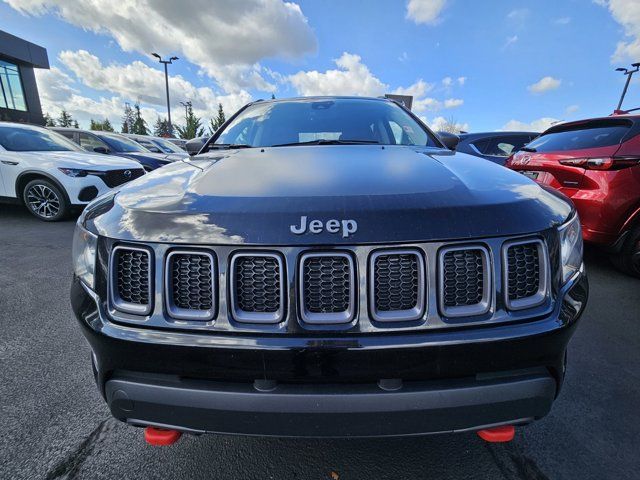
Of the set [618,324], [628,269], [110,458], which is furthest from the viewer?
[628,269]

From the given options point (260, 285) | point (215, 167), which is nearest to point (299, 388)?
point (260, 285)

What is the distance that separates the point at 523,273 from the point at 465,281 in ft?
0.70

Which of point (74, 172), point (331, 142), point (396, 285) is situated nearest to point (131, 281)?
point (396, 285)

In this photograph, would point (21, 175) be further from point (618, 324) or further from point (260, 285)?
point (618, 324)

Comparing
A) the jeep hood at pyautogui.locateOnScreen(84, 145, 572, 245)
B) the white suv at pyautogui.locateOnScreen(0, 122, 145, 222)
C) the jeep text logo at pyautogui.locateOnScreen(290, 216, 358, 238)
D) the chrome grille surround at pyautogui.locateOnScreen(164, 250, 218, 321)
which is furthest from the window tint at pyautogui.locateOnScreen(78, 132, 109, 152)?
the jeep text logo at pyautogui.locateOnScreen(290, 216, 358, 238)

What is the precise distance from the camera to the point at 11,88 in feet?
83.0

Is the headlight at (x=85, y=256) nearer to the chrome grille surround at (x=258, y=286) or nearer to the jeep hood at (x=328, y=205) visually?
the jeep hood at (x=328, y=205)

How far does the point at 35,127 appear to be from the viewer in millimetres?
6789

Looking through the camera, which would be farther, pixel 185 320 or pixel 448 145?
pixel 448 145

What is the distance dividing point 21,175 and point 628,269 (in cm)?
874

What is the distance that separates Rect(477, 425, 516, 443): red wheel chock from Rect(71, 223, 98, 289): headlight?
4.86 feet

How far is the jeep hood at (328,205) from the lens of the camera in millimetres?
1081

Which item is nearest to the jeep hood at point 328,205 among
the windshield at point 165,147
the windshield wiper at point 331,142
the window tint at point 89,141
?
the windshield wiper at point 331,142

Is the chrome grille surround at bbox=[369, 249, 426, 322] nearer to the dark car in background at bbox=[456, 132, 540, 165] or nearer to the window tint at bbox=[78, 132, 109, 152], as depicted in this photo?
the dark car in background at bbox=[456, 132, 540, 165]
